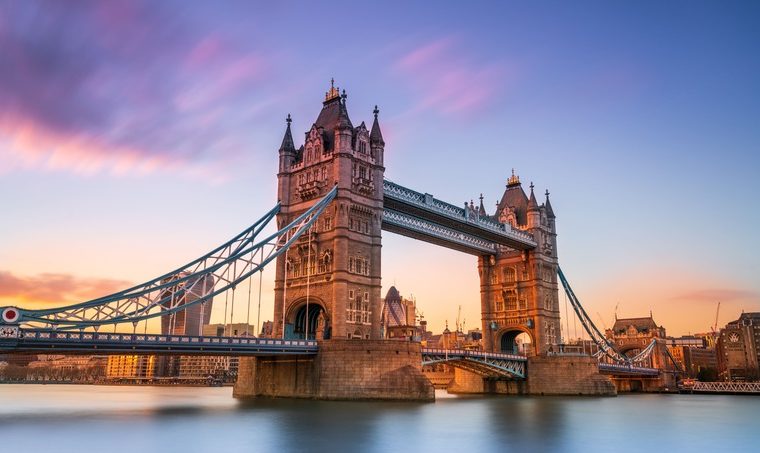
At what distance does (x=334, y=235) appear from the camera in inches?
2242

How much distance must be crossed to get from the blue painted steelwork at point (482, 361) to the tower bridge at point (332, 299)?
0.18 meters

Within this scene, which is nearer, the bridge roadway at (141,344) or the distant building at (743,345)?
the bridge roadway at (141,344)

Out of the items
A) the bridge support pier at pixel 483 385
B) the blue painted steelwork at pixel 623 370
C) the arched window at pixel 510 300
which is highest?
the arched window at pixel 510 300

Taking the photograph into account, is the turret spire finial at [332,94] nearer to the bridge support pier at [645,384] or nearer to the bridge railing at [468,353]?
the bridge railing at [468,353]

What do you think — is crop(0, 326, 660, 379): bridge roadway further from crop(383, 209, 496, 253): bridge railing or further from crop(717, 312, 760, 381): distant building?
crop(717, 312, 760, 381): distant building

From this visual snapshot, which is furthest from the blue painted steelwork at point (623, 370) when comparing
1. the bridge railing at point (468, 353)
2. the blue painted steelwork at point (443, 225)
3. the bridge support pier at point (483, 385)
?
the blue painted steelwork at point (443, 225)

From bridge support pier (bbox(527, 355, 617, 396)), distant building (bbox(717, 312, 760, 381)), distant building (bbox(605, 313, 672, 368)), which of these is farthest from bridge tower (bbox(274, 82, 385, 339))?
distant building (bbox(717, 312, 760, 381))

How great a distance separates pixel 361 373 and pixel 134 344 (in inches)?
688

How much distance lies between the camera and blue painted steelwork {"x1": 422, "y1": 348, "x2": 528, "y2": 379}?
60312 mm

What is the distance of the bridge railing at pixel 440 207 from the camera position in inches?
2532

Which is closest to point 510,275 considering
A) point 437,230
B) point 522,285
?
point 522,285

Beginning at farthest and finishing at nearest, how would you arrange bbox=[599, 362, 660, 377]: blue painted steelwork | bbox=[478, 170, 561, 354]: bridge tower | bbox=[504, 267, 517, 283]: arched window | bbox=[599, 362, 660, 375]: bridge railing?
bbox=[504, 267, 517, 283]: arched window
bbox=[599, 362, 660, 377]: blue painted steelwork
bbox=[599, 362, 660, 375]: bridge railing
bbox=[478, 170, 561, 354]: bridge tower

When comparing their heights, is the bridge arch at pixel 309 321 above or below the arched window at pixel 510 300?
below

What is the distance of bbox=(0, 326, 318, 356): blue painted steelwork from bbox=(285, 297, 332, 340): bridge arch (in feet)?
20.1
